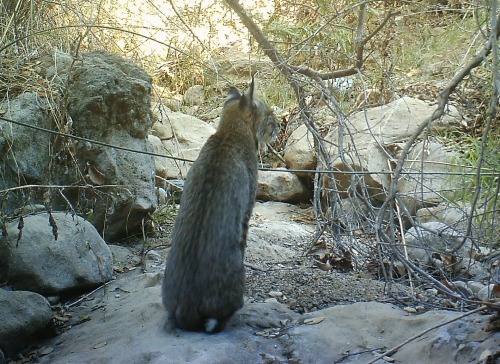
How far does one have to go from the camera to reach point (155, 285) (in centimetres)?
504

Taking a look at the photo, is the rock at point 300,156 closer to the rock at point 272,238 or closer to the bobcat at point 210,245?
the rock at point 272,238

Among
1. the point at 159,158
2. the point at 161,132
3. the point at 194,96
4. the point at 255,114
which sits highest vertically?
the point at 194,96

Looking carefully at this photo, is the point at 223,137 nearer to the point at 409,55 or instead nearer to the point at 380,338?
the point at 380,338

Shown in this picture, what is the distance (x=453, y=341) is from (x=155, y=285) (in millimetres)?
2625

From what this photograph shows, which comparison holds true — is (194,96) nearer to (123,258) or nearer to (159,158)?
(159,158)

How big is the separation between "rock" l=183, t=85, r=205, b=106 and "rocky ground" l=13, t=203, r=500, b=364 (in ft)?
17.8

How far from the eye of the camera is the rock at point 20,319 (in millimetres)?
4086

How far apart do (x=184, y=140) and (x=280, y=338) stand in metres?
5.60

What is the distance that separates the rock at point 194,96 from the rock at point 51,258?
559 cm

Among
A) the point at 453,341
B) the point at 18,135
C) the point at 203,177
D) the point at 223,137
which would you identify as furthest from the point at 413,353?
the point at 18,135

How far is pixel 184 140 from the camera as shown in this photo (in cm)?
902

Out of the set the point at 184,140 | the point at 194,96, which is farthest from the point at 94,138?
the point at 194,96

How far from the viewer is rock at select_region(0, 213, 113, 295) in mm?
4754

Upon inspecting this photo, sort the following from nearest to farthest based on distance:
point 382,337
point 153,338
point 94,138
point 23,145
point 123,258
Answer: point 382,337
point 153,338
point 23,145
point 123,258
point 94,138
